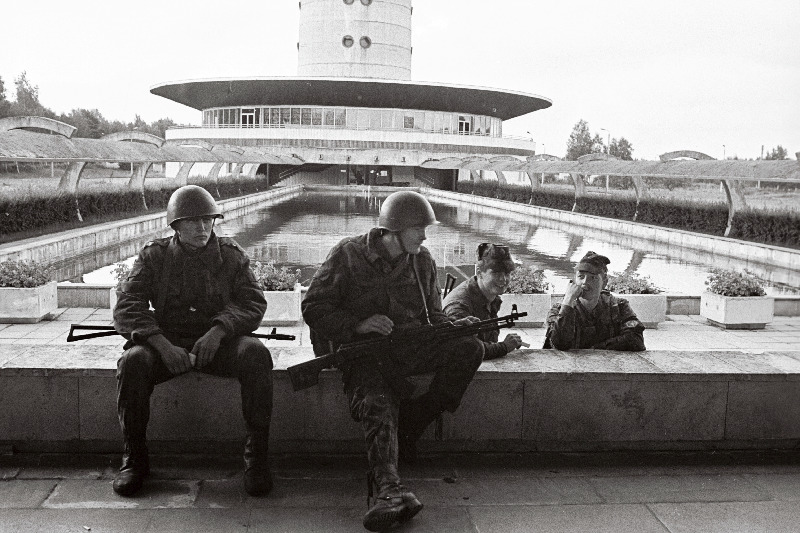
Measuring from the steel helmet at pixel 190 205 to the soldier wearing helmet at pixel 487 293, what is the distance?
136cm

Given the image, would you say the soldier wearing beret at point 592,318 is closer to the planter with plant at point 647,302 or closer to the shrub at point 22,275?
the planter with plant at point 647,302

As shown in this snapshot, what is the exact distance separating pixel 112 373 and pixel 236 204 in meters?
29.3

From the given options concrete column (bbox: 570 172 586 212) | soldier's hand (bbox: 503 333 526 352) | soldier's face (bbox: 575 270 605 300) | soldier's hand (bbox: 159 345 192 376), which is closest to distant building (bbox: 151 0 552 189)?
concrete column (bbox: 570 172 586 212)

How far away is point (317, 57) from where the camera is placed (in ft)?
208

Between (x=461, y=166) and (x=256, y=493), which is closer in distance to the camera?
(x=256, y=493)

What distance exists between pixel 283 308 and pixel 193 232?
5391 millimetres

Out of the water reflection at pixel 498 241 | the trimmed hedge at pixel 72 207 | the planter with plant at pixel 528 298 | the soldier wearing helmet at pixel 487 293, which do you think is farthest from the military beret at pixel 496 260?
the trimmed hedge at pixel 72 207

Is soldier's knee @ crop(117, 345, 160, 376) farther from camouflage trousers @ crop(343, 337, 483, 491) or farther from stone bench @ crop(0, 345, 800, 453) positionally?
camouflage trousers @ crop(343, 337, 483, 491)

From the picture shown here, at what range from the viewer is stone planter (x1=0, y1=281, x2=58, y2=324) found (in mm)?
9289

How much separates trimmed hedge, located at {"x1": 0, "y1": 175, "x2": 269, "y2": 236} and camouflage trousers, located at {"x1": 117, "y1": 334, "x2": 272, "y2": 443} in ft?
A: 47.4

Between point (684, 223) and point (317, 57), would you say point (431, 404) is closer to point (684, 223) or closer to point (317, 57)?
point (684, 223)

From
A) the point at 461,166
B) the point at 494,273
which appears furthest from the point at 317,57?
the point at 494,273

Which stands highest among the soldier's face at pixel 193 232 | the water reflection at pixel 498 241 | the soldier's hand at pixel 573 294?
the soldier's face at pixel 193 232

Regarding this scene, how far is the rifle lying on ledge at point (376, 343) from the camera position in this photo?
3.87m
